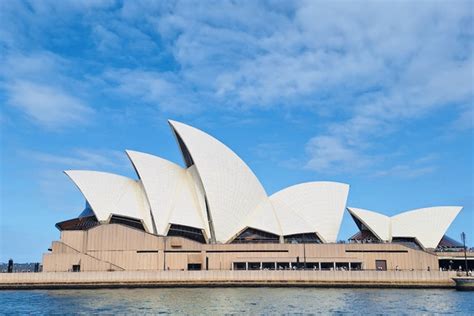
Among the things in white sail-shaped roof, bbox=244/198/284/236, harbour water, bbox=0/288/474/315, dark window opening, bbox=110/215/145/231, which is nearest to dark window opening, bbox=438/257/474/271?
harbour water, bbox=0/288/474/315

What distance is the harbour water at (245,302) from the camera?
26750mm

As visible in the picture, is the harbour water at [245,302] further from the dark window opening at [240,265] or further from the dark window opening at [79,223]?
the dark window opening at [79,223]

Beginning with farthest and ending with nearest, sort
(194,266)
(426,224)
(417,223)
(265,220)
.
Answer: (417,223), (426,224), (265,220), (194,266)

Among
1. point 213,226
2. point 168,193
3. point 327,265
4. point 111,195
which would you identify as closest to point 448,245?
Result: point 327,265

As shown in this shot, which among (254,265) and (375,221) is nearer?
(254,265)

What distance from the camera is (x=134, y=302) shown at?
30.9 m

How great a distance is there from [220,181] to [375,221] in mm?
19044

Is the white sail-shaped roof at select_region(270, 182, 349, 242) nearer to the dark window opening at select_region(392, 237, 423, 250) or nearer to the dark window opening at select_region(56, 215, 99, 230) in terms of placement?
the dark window opening at select_region(392, 237, 423, 250)

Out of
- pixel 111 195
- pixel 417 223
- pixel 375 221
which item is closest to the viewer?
pixel 111 195

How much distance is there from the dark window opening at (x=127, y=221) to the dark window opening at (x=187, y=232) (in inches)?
127

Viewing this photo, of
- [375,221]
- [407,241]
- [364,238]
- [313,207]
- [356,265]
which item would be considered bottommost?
[356,265]

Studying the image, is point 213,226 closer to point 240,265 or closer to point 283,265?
point 240,265

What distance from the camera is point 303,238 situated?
53500 mm

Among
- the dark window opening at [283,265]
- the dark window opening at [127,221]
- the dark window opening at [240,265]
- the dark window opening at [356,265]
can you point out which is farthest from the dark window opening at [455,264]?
the dark window opening at [127,221]
